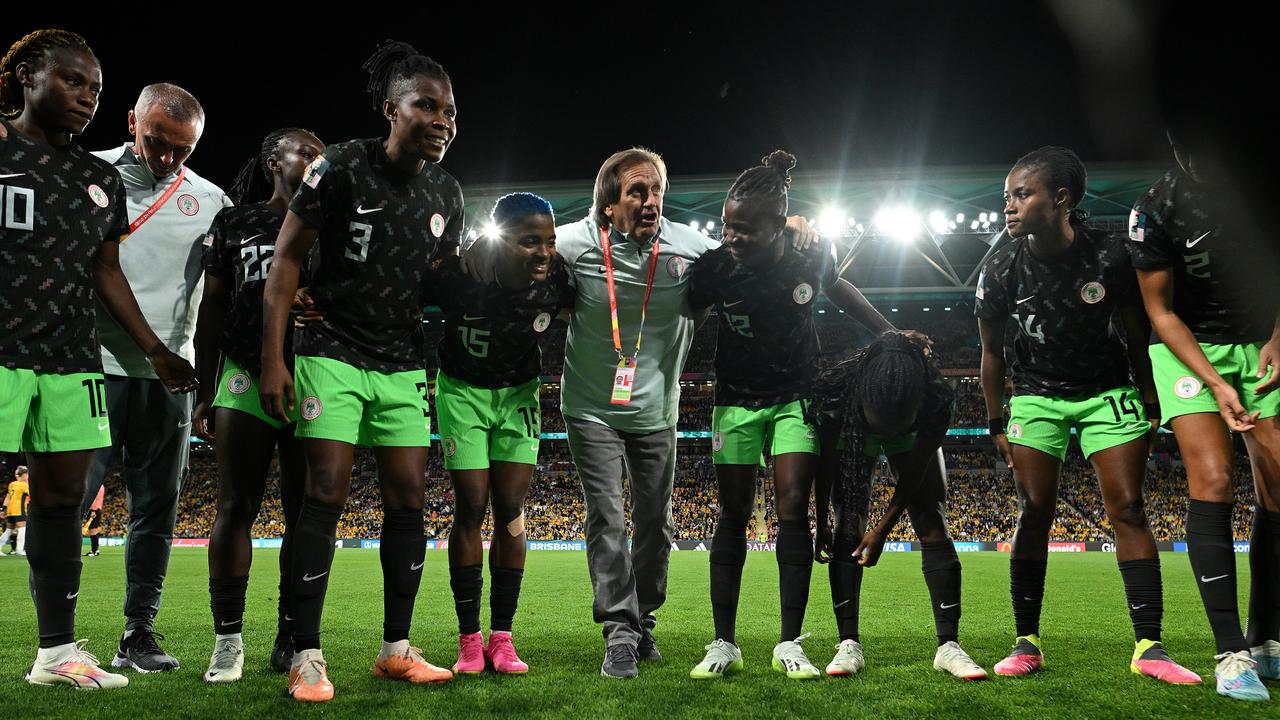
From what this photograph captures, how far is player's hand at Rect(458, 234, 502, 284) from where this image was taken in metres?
3.68

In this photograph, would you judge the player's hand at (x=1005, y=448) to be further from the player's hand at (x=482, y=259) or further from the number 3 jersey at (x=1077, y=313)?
the player's hand at (x=482, y=259)

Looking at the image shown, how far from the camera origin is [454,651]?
443 centimetres

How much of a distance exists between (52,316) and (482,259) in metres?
1.66

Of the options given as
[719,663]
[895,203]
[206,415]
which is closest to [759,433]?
[719,663]

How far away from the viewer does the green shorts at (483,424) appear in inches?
145

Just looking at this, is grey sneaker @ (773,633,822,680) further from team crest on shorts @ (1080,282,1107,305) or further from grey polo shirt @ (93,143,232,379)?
grey polo shirt @ (93,143,232,379)

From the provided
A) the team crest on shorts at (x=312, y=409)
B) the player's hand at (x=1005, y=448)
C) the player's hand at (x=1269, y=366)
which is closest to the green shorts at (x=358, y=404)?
the team crest on shorts at (x=312, y=409)

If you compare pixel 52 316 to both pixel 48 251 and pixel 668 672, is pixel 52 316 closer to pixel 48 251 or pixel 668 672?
pixel 48 251

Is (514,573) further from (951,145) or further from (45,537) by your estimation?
(951,145)

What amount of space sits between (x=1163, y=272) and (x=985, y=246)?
26811mm

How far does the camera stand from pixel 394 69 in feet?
11.4

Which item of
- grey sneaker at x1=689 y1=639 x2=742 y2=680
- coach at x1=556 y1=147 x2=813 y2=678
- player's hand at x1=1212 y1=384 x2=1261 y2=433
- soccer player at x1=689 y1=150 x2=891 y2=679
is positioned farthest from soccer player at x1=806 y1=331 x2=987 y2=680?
player's hand at x1=1212 y1=384 x2=1261 y2=433

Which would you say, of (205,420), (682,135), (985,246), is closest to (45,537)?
(205,420)

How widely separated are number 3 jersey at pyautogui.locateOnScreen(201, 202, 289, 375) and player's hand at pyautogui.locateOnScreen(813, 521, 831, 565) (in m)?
2.57
